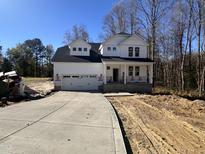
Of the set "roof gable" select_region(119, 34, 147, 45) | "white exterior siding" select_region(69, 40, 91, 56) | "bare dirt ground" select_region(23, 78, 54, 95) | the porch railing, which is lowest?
"bare dirt ground" select_region(23, 78, 54, 95)

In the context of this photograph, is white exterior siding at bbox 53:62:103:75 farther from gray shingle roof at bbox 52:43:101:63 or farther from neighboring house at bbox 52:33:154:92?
gray shingle roof at bbox 52:43:101:63

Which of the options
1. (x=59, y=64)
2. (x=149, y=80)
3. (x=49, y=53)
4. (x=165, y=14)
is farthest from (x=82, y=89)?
(x=49, y=53)

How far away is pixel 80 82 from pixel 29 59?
1366 inches

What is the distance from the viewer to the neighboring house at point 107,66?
25.0 metres

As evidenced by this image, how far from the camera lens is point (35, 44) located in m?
62.8

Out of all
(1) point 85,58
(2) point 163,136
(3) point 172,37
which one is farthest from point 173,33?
(2) point 163,136

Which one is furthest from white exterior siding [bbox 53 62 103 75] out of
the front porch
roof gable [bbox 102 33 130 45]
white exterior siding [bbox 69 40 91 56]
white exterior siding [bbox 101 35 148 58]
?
roof gable [bbox 102 33 130 45]

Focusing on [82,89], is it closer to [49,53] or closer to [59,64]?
[59,64]

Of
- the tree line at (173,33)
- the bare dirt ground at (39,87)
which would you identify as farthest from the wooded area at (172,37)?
the bare dirt ground at (39,87)

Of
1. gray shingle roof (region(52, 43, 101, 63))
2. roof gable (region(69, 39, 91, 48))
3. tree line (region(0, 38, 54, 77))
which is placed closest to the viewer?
gray shingle roof (region(52, 43, 101, 63))

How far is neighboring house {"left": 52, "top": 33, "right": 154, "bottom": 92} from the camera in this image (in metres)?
25.0

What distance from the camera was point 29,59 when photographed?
185ft

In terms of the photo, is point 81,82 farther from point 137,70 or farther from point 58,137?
point 58,137

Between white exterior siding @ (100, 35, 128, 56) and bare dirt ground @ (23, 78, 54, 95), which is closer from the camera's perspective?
bare dirt ground @ (23, 78, 54, 95)
